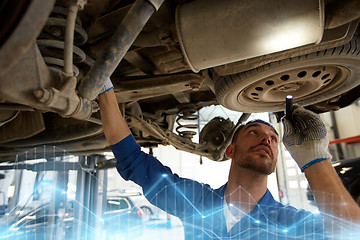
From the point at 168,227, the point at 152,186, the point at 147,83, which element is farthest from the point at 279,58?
the point at 168,227

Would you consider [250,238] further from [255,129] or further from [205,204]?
[255,129]

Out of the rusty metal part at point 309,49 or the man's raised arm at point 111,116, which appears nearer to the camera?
the rusty metal part at point 309,49

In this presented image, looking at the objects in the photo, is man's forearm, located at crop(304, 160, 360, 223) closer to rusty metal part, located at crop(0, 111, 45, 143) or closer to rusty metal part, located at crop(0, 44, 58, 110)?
rusty metal part, located at crop(0, 44, 58, 110)

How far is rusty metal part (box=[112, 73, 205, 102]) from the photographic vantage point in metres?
1.10

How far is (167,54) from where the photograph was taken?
1094mm

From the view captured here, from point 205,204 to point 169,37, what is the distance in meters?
0.67

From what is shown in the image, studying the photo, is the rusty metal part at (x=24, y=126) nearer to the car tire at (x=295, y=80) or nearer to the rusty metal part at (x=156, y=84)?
the rusty metal part at (x=156, y=84)

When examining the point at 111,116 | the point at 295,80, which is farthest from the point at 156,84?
the point at 295,80

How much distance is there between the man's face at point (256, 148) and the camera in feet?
3.41

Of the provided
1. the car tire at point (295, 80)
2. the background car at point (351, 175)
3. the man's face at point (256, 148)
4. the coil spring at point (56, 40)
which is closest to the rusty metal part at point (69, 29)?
the coil spring at point (56, 40)

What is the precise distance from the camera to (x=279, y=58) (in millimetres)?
871

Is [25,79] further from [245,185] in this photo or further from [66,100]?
[245,185]

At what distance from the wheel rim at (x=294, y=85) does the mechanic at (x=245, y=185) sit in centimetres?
11

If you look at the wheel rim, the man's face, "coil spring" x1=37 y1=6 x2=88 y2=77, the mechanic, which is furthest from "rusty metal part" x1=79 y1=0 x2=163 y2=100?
the man's face
